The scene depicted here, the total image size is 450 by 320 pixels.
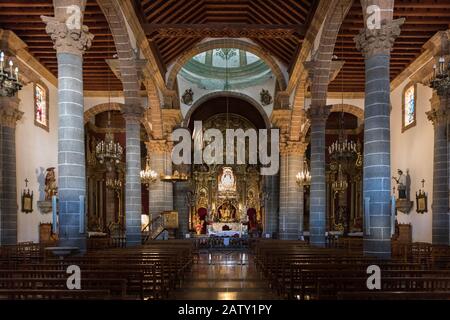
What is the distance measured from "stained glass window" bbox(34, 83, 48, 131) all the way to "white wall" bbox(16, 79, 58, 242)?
280 mm

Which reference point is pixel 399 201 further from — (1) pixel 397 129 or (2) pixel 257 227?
(2) pixel 257 227

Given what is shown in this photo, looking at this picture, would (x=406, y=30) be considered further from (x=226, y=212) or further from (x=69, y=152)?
(x=226, y=212)

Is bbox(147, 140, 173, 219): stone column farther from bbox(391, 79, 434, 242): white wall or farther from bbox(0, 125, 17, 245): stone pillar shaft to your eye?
bbox(391, 79, 434, 242): white wall

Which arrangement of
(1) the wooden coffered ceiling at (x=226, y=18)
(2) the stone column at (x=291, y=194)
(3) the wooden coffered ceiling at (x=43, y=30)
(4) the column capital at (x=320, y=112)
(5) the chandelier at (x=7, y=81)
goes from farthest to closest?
(2) the stone column at (x=291, y=194) → (1) the wooden coffered ceiling at (x=226, y=18) → (4) the column capital at (x=320, y=112) → (3) the wooden coffered ceiling at (x=43, y=30) → (5) the chandelier at (x=7, y=81)

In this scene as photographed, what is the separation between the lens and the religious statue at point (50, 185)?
64.4 ft

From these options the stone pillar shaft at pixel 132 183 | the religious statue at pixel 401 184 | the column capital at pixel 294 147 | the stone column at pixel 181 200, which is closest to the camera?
the stone pillar shaft at pixel 132 183

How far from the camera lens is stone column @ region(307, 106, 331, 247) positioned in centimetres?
1652

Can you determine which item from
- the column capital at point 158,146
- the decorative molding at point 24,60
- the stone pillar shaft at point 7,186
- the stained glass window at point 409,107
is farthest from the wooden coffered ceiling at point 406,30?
the stone pillar shaft at point 7,186

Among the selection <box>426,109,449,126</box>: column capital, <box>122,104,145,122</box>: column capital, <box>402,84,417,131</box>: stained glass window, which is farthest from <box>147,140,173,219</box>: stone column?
<box>426,109,449,126</box>: column capital

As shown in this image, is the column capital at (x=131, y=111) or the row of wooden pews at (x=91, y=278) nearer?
the row of wooden pews at (x=91, y=278)

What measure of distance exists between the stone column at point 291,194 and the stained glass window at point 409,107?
15.9ft

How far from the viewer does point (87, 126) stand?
93.6ft

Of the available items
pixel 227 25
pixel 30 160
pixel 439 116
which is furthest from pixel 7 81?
pixel 439 116

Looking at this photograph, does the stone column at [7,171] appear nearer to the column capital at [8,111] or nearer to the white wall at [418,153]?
the column capital at [8,111]
